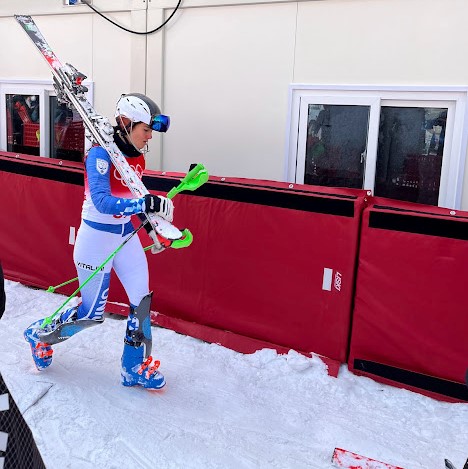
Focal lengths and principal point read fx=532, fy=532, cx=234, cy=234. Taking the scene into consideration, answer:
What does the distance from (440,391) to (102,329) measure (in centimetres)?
278

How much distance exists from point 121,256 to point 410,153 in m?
2.53

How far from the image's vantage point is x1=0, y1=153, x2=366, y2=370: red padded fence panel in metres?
4.04

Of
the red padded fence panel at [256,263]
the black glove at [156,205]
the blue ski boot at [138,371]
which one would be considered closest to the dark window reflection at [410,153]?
the red padded fence panel at [256,263]

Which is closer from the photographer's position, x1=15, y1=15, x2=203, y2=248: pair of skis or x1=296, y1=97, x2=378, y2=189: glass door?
x1=15, y1=15, x2=203, y2=248: pair of skis

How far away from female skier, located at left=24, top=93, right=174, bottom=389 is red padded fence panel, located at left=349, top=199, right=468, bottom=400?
153cm

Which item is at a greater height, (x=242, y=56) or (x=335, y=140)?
(x=242, y=56)

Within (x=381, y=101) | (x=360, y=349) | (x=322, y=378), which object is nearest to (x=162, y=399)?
(x=322, y=378)

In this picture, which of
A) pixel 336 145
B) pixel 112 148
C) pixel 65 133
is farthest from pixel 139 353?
pixel 65 133

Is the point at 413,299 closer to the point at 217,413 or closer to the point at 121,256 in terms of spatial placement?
the point at 217,413

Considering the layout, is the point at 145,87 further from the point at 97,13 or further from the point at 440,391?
the point at 440,391

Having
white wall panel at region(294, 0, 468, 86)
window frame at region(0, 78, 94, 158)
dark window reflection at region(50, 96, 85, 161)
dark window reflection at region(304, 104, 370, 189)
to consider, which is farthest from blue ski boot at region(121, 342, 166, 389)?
window frame at region(0, 78, 94, 158)

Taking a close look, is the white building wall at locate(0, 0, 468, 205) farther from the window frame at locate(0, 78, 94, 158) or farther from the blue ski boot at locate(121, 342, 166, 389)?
the blue ski boot at locate(121, 342, 166, 389)

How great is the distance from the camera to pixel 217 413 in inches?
138

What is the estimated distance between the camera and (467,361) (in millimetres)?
3654
